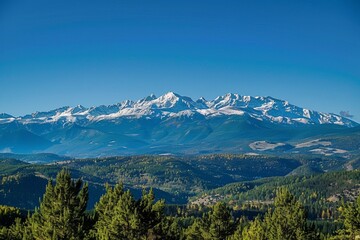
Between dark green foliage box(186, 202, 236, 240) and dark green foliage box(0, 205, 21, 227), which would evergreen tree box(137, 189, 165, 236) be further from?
dark green foliage box(0, 205, 21, 227)

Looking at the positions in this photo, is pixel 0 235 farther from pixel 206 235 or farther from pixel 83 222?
pixel 206 235

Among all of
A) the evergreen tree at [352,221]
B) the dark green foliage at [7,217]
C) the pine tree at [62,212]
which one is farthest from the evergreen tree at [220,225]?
the dark green foliage at [7,217]

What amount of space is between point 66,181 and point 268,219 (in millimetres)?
50299

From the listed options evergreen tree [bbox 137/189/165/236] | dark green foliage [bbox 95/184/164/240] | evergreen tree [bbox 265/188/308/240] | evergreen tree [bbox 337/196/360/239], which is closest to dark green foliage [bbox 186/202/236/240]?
evergreen tree [bbox 265/188/308/240]

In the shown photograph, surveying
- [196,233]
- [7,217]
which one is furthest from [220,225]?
[7,217]

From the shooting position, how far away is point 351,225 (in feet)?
237

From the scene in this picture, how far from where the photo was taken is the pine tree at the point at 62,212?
181 feet

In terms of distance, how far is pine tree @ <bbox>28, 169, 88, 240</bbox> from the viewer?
55.3 metres

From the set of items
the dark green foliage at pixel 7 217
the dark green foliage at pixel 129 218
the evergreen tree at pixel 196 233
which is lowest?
the evergreen tree at pixel 196 233

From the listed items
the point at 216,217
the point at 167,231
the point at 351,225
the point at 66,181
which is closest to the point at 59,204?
the point at 66,181

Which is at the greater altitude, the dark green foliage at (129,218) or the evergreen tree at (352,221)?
the dark green foliage at (129,218)

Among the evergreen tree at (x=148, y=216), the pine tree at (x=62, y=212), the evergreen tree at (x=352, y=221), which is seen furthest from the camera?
the evergreen tree at (x=352, y=221)

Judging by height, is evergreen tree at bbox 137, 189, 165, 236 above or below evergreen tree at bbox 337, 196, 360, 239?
above

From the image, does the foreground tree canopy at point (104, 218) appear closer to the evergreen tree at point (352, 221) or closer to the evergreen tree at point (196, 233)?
the evergreen tree at point (352, 221)
